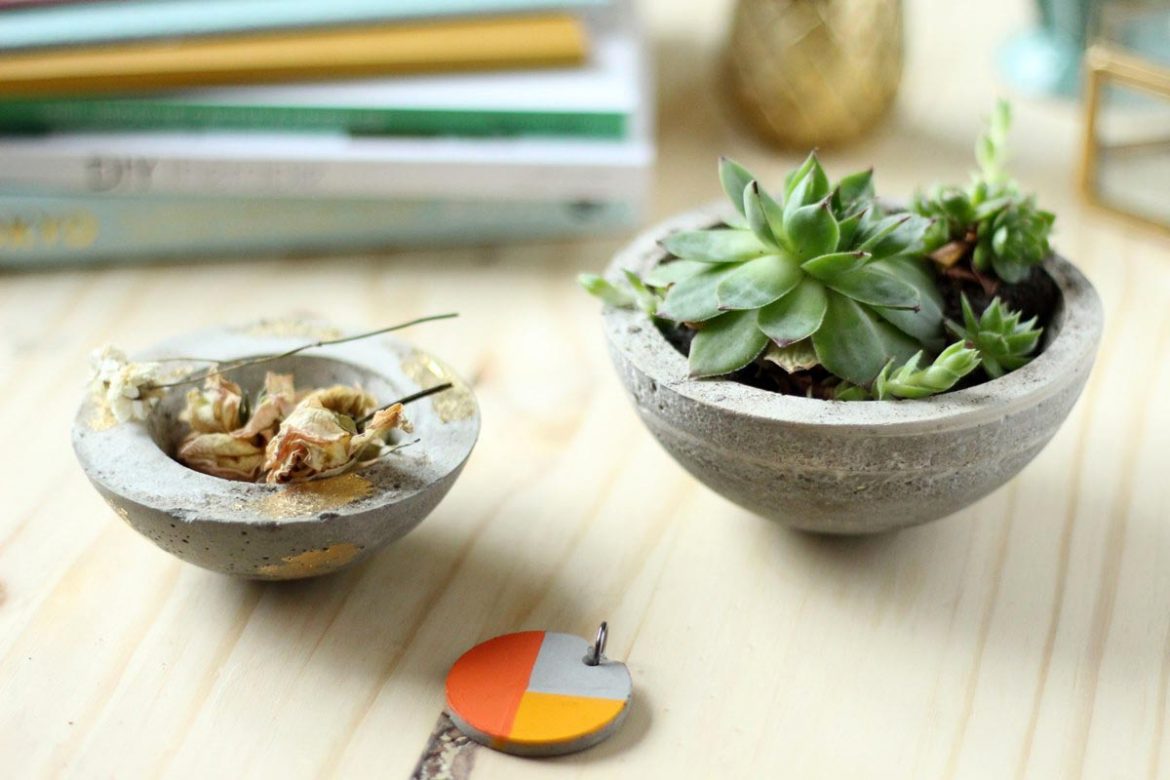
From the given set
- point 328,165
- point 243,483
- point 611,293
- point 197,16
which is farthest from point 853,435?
point 197,16

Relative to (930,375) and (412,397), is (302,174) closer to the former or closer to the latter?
(412,397)

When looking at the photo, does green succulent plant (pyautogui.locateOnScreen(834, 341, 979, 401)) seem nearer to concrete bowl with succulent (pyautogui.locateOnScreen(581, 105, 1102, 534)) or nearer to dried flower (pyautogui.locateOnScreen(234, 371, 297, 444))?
concrete bowl with succulent (pyautogui.locateOnScreen(581, 105, 1102, 534))

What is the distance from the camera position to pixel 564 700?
59 cm

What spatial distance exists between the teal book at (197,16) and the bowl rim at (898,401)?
0.45 metres

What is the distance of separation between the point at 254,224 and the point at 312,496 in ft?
1.47

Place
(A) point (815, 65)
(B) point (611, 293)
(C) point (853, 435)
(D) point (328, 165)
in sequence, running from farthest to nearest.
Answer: (A) point (815, 65)
(D) point (328, 165)
(B) point (611, 293)
(C) point (853, 435)

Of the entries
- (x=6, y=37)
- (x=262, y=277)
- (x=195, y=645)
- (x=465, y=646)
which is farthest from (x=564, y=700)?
(x=6, y=37)

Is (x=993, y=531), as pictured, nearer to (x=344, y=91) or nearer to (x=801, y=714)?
(x=801, y=714)

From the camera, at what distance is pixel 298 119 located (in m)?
0.97

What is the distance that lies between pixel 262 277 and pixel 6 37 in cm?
25

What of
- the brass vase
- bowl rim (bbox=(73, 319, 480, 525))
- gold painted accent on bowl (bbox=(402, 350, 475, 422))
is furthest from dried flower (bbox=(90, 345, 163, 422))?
the brass vase

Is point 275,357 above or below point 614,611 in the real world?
above

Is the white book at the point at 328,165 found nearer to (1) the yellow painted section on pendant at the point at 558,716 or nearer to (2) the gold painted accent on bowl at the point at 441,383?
(2) the gold painted accent on bowl at the point at 441,383

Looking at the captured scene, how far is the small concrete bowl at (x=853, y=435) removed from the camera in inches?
22.9
